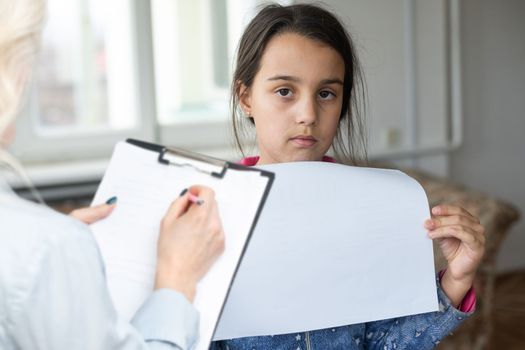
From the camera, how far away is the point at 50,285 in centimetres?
64

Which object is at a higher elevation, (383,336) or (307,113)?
(307,113)

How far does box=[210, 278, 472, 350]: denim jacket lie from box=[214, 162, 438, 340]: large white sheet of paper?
0.27ft

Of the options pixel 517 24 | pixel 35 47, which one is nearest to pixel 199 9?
pixel 517 24

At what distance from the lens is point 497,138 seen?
4.16 meters

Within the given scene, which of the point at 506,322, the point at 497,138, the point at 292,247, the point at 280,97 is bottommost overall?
the point at 506,322

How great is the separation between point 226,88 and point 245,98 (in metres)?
2.37

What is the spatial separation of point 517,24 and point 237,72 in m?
3.31

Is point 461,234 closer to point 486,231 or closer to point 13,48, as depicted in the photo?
point 13,48

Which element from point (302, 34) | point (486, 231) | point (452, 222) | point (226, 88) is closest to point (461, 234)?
point (452, 222)

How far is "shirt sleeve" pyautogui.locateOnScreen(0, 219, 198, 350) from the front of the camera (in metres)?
0.63

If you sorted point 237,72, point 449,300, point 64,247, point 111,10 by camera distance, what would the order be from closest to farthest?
point 64,247
point 449,300
point 237,72
point 111,10

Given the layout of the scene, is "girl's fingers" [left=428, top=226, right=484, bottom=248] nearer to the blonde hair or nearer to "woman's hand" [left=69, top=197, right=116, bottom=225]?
"woman's hand" [left=69, top=197, right=116, bottom=225]

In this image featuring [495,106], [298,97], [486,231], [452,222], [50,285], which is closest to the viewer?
[50,285]

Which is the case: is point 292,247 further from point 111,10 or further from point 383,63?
point 383,63
